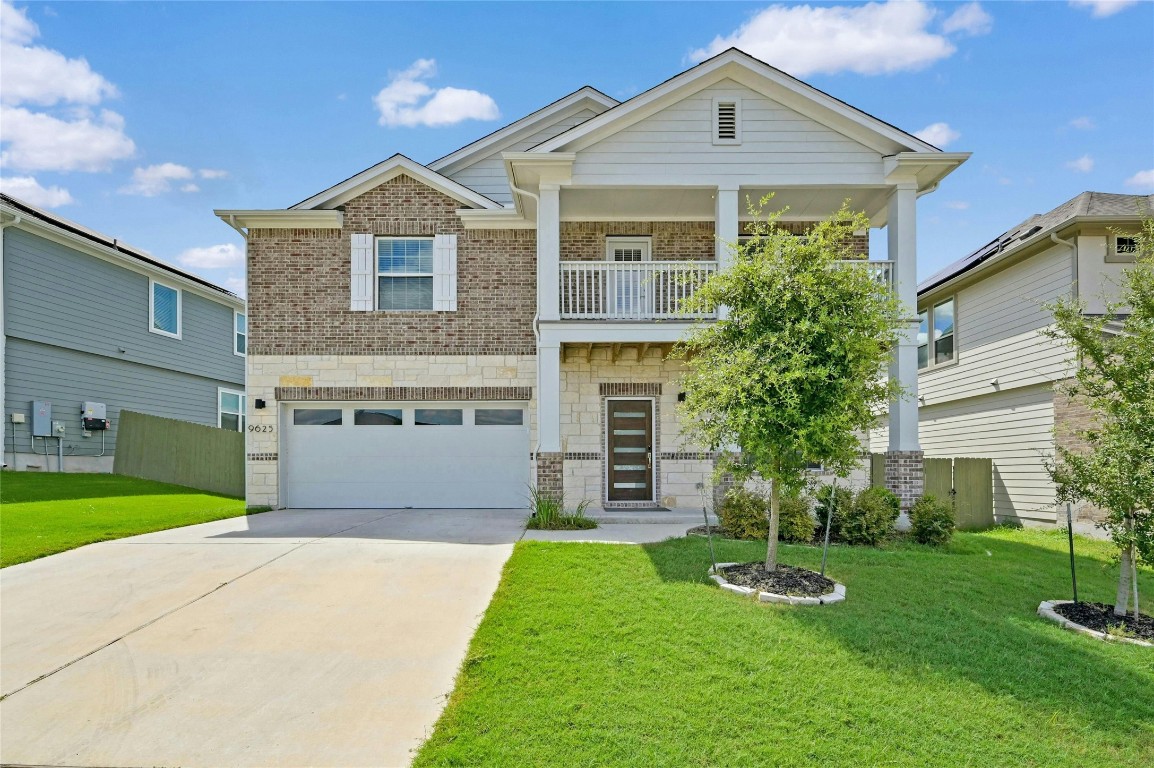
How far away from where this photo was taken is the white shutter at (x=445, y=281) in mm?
12898

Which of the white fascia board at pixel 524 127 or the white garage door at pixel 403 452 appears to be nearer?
the white garage door at pixel 403 452

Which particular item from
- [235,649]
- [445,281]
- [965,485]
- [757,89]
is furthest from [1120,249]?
[235,649]

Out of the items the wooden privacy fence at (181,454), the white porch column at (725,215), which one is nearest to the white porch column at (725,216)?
the white porch column at (725,215)

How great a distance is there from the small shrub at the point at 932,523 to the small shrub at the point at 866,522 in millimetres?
487

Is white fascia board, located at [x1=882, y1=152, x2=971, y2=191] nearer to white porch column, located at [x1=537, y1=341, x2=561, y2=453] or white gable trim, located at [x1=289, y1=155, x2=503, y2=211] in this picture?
white porch column, located at [x1=537, y1=341, x2=561, y2=453]

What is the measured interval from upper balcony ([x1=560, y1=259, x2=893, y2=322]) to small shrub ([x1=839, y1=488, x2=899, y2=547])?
3807 millimetres

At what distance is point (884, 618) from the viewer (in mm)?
5891

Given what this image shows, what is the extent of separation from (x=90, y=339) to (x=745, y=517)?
15.8 metres

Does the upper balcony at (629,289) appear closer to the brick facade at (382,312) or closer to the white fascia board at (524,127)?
the brick facade at (382,312)

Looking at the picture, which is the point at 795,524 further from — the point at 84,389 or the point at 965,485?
the point at 84,389

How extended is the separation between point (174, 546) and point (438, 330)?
19.0ft

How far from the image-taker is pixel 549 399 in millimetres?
11023

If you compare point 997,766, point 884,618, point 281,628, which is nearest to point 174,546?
point 281,628

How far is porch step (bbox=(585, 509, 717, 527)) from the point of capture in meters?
10.8
